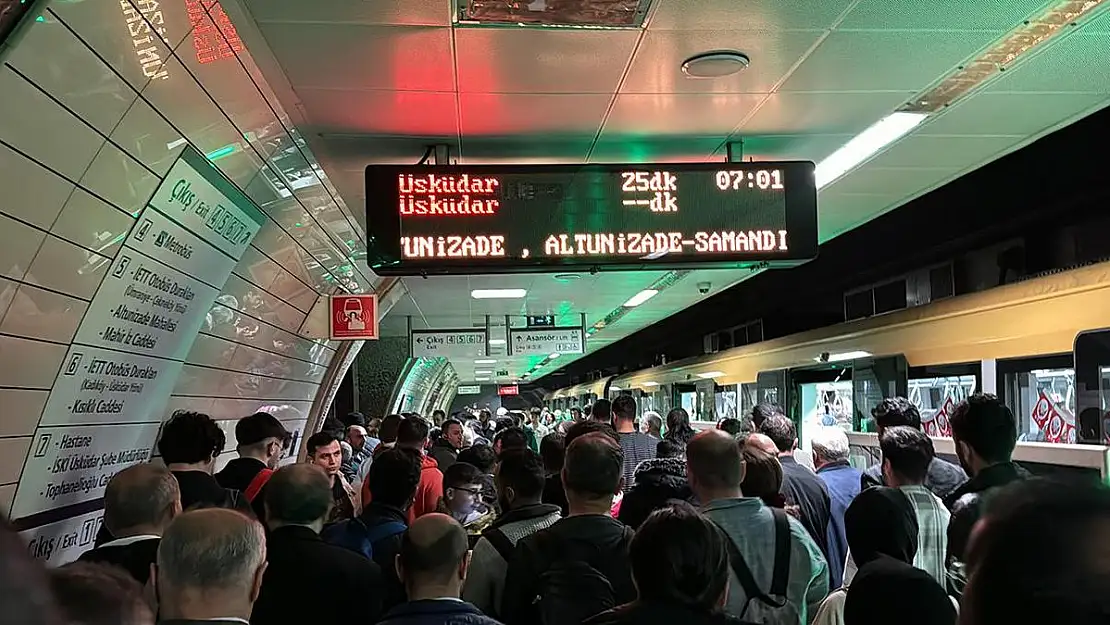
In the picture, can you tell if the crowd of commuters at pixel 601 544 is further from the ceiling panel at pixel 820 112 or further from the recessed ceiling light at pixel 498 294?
the recessed ceiling light at pixel 498 294

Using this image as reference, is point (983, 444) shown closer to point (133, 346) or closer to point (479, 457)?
→ point (479, 457)

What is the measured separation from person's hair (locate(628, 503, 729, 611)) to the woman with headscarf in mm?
748

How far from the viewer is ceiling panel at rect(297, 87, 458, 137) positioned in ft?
15.7

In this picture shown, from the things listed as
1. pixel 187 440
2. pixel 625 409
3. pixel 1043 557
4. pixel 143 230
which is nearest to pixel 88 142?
pixel 143 230

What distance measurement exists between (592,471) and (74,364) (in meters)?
2.37

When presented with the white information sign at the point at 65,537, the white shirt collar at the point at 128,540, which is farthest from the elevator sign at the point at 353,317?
the white shirt collar at the point at 128,540

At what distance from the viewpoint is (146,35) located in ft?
11.0

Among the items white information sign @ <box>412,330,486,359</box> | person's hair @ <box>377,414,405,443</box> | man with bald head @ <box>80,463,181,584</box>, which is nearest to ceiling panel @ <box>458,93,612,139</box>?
man with bald head @ <box>80,463,181,584</box>

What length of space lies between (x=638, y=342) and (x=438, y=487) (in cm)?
1795

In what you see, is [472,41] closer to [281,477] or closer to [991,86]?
[281,477]

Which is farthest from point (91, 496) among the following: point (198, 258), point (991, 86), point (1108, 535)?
point (991, 86)

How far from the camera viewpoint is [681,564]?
238cm

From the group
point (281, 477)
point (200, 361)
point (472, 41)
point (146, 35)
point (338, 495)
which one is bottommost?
point (338, 495)

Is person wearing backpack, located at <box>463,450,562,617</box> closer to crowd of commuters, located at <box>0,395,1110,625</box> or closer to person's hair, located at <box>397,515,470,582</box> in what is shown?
crowd of commuters, located at <box>0,395,1110,625</box>
